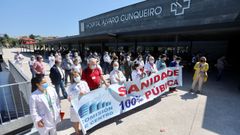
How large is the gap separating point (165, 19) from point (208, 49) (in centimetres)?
631

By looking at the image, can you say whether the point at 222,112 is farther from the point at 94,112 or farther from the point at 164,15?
the point at 164,15

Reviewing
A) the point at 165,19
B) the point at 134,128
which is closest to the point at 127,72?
the point at 134,128

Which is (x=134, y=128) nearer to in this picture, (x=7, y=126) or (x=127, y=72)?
(x=7, y=126)

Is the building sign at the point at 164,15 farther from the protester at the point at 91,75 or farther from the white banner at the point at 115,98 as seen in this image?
the protester at the point at 91,75

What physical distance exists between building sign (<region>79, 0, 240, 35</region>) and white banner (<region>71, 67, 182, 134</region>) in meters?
5.71

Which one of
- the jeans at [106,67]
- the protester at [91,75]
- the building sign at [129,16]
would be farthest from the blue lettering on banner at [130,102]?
the building sign at [129,16]

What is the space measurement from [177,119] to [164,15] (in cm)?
1575

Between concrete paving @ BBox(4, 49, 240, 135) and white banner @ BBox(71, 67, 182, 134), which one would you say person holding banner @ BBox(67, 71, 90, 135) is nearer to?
white banner @ BBox(71, 67, 182, 134)

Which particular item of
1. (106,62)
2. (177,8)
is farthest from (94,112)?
(177,8)

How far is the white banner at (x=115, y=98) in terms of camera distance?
3.46m

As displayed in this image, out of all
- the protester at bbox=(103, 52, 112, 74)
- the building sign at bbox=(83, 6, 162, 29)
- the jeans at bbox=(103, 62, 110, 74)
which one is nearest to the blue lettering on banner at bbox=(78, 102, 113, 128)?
the protester at bbox=(103, 52, 112, 74)

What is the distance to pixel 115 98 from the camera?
4.20m

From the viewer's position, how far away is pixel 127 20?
22.2 metres

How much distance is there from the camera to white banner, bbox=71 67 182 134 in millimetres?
3459
